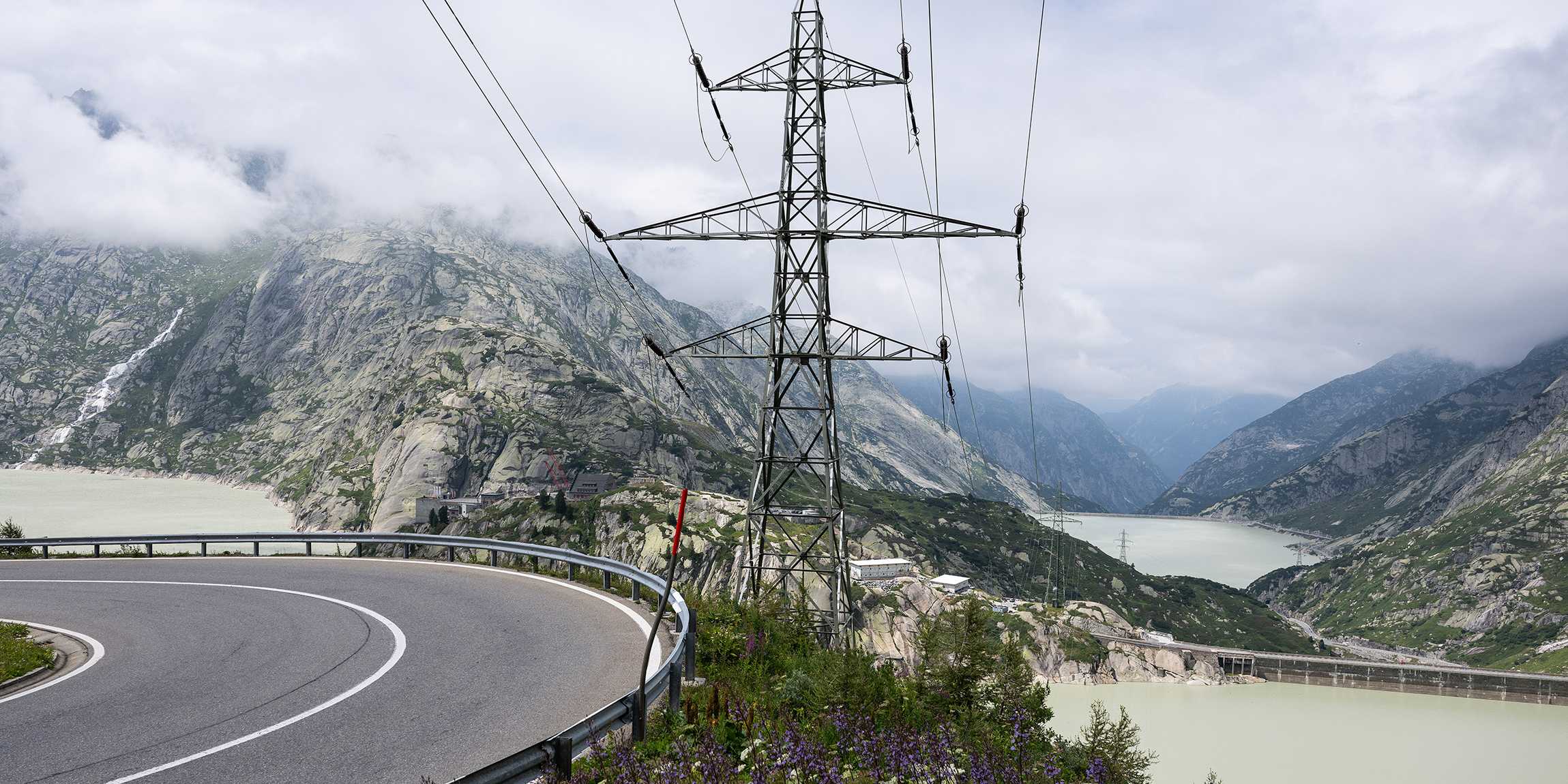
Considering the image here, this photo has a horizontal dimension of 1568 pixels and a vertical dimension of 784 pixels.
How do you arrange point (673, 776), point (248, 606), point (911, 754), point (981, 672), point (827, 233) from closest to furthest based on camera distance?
point (673, 776) < point (911, 754) < point (981, 672) < point (248, 606) < point (827, 233)

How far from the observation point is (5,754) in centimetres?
889

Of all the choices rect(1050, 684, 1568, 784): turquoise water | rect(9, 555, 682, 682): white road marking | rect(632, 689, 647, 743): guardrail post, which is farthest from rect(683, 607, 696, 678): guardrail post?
rect(1050, 684, 1568, 784): turquoise water

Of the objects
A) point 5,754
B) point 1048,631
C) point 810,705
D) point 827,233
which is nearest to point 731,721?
point 810,705

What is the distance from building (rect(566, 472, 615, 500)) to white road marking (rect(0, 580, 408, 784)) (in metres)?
166

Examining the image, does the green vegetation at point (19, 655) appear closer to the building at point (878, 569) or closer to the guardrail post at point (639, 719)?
the guardrail post at point (639, 719)

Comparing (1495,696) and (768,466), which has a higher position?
(768,466)

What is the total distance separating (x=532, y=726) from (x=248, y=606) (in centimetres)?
1152

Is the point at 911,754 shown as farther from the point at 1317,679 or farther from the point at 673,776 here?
the point at 1317,679

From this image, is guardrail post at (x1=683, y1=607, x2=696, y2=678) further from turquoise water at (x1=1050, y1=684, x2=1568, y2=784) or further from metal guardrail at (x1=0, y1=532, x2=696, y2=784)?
turquoise water at (x1=1050, y1=684, x2=1568, y2=784)

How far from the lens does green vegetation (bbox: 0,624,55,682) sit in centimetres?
1192

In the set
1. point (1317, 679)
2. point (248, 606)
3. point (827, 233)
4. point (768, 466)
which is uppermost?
point (827, 233)

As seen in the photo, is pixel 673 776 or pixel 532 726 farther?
pixel 532 726

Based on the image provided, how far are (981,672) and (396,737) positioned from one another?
7.49m

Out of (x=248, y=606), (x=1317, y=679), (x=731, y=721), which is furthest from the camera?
(x=1317, y=679)
